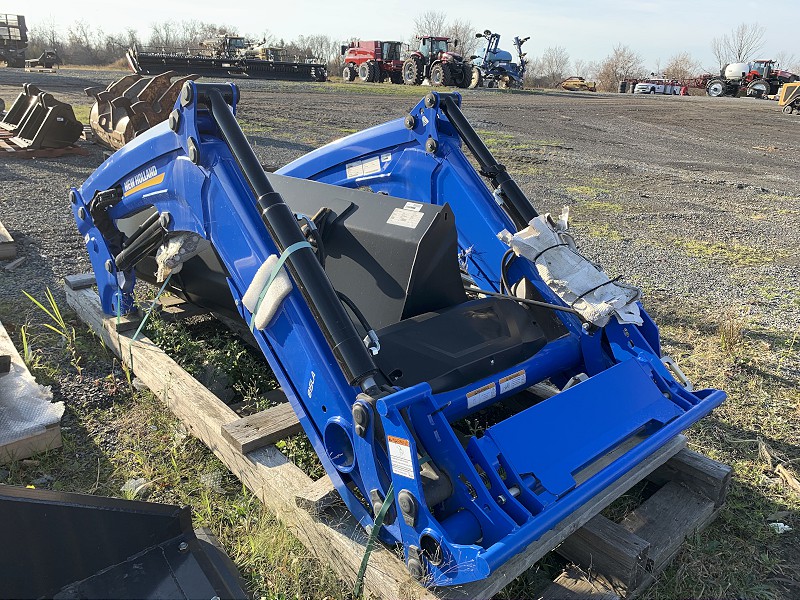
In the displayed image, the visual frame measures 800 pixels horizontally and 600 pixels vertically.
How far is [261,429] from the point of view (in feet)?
9.11

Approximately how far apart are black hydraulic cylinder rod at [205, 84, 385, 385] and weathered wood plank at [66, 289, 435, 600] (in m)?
0.62

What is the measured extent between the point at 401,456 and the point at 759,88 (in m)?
45.6

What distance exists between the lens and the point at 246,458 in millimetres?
2678

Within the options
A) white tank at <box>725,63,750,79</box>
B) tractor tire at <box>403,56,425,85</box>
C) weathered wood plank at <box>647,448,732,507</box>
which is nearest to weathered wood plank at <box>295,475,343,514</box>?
weathered wood plank at <box>647,448,732,507</box>

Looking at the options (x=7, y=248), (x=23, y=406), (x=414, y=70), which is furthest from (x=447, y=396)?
(x=414, y=70)

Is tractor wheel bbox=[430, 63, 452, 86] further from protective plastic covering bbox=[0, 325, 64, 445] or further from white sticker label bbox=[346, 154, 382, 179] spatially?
protective plastic covering bbox=[0, 325, 64, 445]

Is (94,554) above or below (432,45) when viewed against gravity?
below

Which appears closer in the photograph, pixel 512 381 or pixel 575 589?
pixel 575 589

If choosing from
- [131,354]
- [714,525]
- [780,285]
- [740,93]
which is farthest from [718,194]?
[740,93]

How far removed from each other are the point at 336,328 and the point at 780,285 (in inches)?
204

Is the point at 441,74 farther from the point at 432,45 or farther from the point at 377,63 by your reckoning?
the point at 377,63

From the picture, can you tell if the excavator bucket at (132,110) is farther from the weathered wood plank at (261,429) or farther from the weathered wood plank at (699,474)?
the weathered wood plank at (699,474)

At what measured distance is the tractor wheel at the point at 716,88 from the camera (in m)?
42.3

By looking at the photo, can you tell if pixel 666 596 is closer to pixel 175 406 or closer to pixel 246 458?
pixel 246 458
